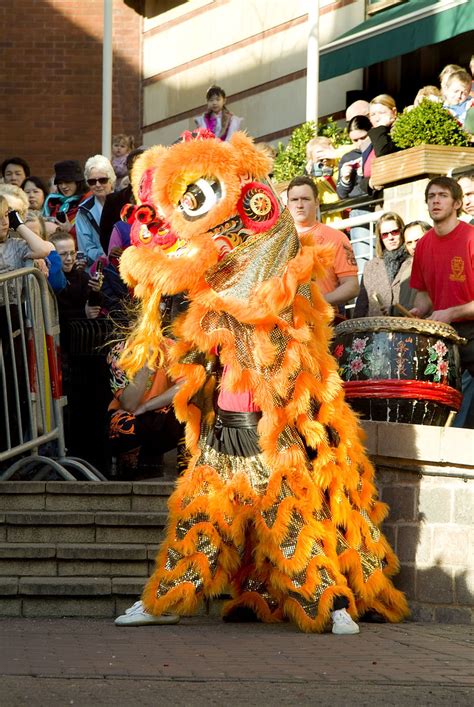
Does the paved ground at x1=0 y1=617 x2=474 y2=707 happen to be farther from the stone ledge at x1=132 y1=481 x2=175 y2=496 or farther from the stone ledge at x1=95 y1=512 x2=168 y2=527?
the stone ledge at x1=132 y1=481 x2=175 y2=496

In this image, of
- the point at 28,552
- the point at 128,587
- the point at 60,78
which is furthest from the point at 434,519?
the point at 60,78

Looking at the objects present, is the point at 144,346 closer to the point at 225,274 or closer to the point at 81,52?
the point at 225,274

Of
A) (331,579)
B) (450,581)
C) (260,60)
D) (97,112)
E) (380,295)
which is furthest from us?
(97,112)

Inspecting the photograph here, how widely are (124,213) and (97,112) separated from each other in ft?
60.5

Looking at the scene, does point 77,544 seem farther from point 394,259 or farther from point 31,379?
point 394,259

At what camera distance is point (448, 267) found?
995cm

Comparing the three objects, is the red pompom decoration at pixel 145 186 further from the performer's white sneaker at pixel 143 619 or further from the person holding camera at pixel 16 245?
the person holding camera at pixel 16 245

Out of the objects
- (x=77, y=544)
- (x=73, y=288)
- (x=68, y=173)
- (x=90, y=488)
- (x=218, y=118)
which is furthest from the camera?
(x=218, y=118)

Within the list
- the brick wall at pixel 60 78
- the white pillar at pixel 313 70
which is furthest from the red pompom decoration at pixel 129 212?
the brick wall at pixel 60 78

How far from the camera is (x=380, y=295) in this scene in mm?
11859

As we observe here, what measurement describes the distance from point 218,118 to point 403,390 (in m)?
8.41

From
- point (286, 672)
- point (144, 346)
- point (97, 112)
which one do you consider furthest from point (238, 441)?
point (97, 112)

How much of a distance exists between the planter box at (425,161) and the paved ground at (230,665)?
20.2 ft

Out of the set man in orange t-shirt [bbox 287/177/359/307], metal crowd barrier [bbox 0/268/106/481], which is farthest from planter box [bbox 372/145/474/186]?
metal crowd barrier [bbox 0/268/106/481]
